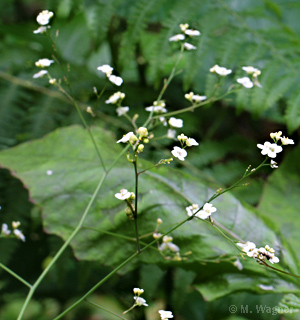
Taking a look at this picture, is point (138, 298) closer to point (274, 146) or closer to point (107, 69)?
point (274, 146)

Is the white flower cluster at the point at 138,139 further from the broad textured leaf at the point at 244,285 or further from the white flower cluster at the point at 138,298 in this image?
the broad textured leaf at the point at 244,285

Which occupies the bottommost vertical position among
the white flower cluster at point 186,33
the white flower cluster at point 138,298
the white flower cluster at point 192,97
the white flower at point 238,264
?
the white flower at point 238,264

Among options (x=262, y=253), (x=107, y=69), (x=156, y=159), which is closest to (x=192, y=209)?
(x=262, y=253)

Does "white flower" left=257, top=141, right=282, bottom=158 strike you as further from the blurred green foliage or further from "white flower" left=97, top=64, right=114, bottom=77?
"white flower" left=97, top=64, right=114, bottom=77

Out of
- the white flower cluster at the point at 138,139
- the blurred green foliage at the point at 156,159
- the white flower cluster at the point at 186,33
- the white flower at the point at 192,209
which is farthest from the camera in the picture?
the blurred green foliage at the point at 156,159

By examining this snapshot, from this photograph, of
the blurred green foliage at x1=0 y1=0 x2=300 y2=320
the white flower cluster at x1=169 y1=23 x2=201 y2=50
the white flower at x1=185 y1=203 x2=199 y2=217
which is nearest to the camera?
the white flower at x1=185 y1=203 x2=199 y2=217

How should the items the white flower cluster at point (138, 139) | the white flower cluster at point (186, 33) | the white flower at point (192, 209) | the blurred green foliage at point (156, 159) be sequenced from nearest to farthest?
the white flower cluster at point (138, 139), the white flower at point (192, 209), the white flower cluster at point (186, 33), the blurred green foliage at point (156, 159)

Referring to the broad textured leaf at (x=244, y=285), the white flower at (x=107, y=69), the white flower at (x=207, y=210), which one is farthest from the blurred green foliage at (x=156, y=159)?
the white flower at (x=207, y=210)

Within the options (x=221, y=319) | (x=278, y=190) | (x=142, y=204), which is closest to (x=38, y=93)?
(x=142, y=204)

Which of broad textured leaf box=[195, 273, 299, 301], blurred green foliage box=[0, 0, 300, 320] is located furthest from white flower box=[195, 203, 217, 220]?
broad textured leaf box=[195, 273, 299, 301]
